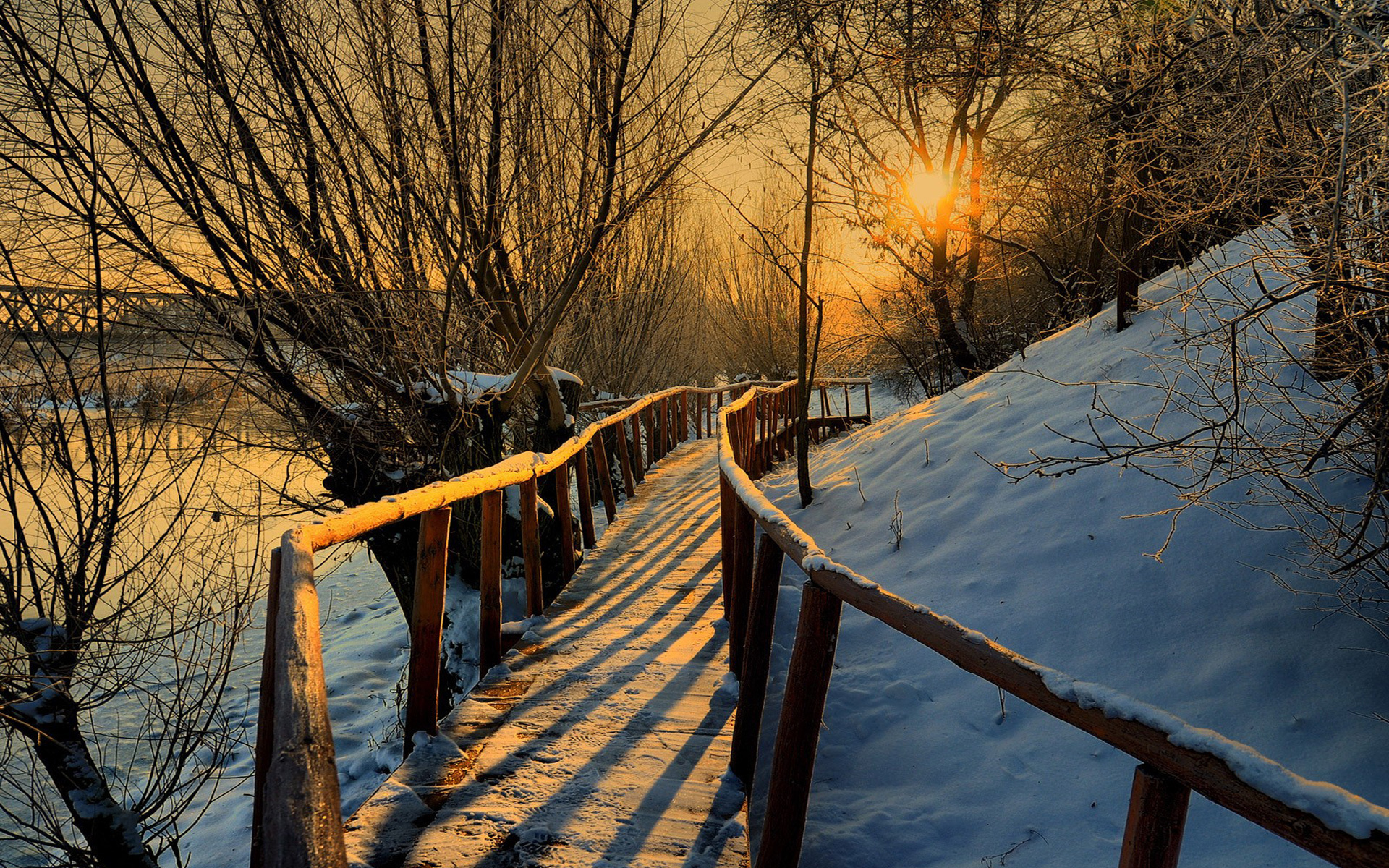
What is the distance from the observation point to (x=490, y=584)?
3.78m

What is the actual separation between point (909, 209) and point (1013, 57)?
3904mm

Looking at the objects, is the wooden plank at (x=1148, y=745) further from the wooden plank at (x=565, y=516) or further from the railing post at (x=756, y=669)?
the wooden plank at (x=565, y=516)

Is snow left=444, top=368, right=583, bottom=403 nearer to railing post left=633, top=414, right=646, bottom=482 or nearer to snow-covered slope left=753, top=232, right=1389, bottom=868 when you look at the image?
snow-covered slope left=753, top=232, right=1389, bottom=868

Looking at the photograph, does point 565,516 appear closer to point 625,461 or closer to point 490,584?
point 490,584

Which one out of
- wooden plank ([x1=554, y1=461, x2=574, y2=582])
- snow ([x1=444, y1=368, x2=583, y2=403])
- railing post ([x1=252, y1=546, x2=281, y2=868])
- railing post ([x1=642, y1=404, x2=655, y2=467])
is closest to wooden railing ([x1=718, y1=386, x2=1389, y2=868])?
railing post ([x1=252, y1=546, x2=281, y2=868])

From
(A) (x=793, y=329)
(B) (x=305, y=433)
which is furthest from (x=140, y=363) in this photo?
(A) (x=793, y=329)

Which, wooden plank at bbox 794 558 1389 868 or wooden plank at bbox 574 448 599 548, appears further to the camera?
wooden plank at bbox 574 448 599 548

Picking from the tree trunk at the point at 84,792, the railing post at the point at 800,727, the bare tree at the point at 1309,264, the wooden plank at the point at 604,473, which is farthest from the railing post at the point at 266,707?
the wooden plank at the point at 604,473

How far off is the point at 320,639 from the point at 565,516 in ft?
13.2

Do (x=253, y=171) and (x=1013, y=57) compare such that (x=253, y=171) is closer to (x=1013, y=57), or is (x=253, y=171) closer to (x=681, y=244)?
(x=1013, y=57)

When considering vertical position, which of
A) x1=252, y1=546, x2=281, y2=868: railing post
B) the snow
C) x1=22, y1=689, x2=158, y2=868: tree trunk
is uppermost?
the snow

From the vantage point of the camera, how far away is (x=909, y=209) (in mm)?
10602

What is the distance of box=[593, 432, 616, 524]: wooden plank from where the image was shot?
6.95 m

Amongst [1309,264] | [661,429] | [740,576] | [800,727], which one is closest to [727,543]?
[740,576]
